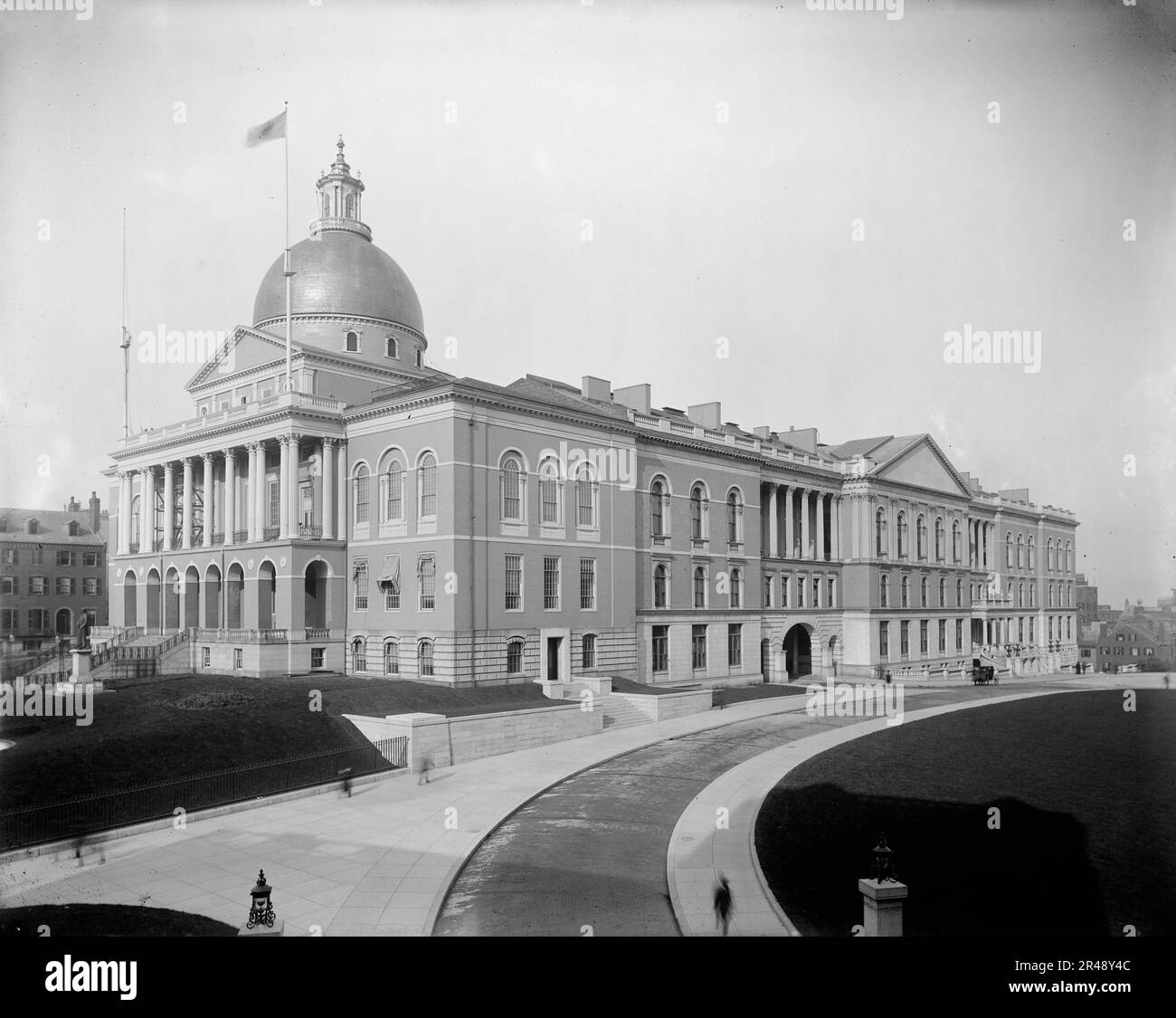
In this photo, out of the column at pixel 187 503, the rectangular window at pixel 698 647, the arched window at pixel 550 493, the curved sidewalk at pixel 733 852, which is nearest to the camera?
the curved sidewalk at pixel 733 852

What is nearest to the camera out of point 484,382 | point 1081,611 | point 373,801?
point 373,801

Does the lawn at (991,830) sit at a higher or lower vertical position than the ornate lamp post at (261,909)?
lower

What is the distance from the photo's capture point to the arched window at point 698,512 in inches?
2037

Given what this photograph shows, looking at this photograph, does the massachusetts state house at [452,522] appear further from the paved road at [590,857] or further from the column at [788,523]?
the paved road at [590,857]

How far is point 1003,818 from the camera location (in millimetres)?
20484

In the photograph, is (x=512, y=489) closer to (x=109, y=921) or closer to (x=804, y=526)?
(x=109, y=921)

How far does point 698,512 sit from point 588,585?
11144 millimetres

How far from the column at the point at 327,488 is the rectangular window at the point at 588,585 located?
1257cm

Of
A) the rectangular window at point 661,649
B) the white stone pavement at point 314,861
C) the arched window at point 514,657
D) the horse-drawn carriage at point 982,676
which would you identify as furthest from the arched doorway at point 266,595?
the horse-drawn carriage at point 982,676

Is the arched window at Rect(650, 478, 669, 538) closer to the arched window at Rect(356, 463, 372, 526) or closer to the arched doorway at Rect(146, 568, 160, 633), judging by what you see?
the arched window at Rect(356, 463, 372, 526)

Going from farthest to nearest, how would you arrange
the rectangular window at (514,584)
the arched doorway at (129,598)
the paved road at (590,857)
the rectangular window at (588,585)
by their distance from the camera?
the arched doorway at (129,598)
the rectangular window at (588,585)
the rectangular window at (514,584)
the paved road at (590,857)

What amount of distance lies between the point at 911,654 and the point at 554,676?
39.5m
